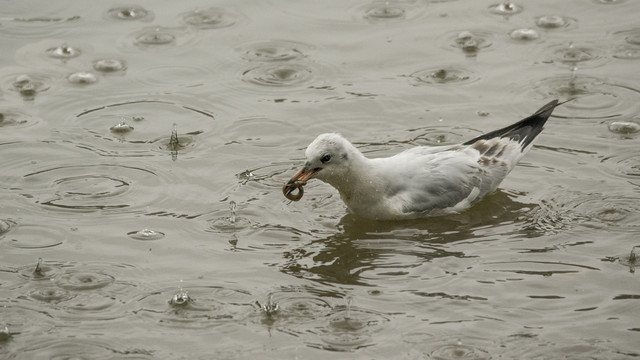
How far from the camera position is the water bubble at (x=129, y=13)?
12.2 meters

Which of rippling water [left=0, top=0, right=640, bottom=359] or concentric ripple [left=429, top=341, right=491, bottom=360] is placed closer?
concentric ripple [left=429, top=341, right=491, bottom=360]

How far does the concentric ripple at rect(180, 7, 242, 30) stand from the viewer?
12.1 meters

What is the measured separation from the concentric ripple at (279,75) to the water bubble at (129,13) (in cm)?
170

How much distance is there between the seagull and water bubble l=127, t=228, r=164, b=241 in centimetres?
108

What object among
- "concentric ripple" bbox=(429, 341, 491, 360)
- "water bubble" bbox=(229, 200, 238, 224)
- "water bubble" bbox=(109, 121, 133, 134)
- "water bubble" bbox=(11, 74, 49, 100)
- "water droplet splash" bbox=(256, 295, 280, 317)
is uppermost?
"water bubble" bbox=(11, 74, 49, 100)

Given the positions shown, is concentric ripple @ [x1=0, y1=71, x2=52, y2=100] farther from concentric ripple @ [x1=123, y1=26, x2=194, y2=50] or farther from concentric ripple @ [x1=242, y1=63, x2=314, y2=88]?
concentric ripple @ [x1=242, y1=63, x2=314, y2=88]

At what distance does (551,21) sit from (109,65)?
189 inches

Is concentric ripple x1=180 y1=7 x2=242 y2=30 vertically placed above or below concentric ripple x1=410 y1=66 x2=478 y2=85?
above

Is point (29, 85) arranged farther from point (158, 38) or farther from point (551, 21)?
point (551, 21)

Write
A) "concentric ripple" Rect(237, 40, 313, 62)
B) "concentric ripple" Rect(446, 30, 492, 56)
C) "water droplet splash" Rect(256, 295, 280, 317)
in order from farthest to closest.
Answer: "concentric ripple" Rect(446, 30, 492, 56), "concentric ripple" Rect(237, 40, 313, 62), "water droplet splash" Rect(256, 295, 280, 317)

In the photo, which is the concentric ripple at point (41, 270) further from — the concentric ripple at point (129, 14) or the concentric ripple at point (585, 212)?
the concentric ripple at point (129, 14)

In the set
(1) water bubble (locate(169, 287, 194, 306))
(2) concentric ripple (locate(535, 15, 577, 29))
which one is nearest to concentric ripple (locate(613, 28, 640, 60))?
(2) concentric ripple (locate(535, 15, 577, 29))

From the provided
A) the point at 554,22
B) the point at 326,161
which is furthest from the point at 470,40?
the point at 326,161

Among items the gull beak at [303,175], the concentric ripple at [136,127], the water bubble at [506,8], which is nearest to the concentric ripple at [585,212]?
the gull beak at [303,175]
